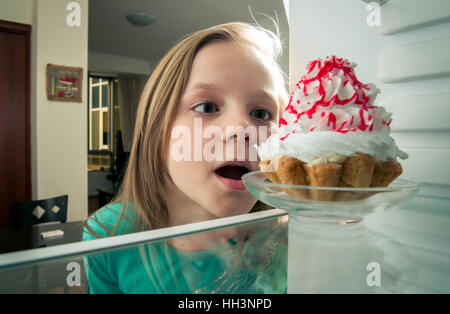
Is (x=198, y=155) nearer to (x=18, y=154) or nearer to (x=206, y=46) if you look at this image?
(x=206, y=46)

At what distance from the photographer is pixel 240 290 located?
27 centimetres

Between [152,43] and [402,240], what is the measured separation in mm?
4291

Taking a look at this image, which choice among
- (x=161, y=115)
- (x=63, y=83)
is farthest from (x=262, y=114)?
(x=63, y=83)

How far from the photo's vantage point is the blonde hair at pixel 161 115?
2.35 feet

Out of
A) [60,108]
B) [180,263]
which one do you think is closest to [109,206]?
[180,263]

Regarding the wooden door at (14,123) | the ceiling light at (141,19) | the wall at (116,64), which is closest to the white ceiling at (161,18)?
Result: the ceiling light at (141,19)

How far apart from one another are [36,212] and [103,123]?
4.36m

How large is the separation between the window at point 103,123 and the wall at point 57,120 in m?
3.17

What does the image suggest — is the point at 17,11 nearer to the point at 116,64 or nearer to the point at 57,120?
the point at 57,120

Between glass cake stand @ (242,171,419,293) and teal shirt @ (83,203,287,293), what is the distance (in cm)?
2

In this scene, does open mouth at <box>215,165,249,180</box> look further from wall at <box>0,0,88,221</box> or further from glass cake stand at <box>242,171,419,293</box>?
wall at <box>0,0,88,221</box>

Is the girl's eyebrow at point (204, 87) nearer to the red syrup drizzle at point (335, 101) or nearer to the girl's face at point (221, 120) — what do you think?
the girl's face at point (221, 120)

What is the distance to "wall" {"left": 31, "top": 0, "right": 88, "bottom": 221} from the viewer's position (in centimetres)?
223
